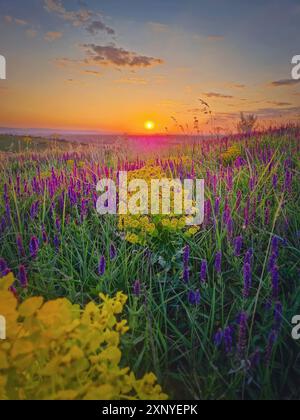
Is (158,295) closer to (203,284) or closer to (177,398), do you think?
(203,284)

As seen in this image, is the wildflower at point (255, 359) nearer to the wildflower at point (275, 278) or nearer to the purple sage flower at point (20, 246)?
the wildflower at point (275, 278)

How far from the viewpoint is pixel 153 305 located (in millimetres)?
2121

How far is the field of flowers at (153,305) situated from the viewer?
47.3 inches

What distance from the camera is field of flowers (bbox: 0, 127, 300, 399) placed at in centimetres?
120

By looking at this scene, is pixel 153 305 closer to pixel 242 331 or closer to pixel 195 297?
pixel 195 297

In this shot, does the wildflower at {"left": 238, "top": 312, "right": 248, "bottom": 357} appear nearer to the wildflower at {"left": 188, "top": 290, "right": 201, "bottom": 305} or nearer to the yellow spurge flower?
the wildflower at {"left": 188, "top": 290, "right": 201, "bottom": 305}

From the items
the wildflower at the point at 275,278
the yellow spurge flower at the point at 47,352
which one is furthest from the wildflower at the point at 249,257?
the yellow spurge flower at the point at 47,352

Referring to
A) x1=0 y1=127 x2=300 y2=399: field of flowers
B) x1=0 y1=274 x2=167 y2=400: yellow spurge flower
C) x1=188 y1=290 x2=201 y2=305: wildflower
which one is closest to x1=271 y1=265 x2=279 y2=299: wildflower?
x1=0 y1=127 x2=300 y2=399: field of flowers

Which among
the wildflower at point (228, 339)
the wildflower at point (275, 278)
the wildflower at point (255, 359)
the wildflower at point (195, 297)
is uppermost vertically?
the wildflower at point (275, 278)

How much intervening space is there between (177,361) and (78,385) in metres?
0.76

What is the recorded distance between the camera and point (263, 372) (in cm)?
171

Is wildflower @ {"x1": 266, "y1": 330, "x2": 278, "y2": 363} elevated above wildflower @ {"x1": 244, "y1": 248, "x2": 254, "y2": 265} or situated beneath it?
situated beneath
